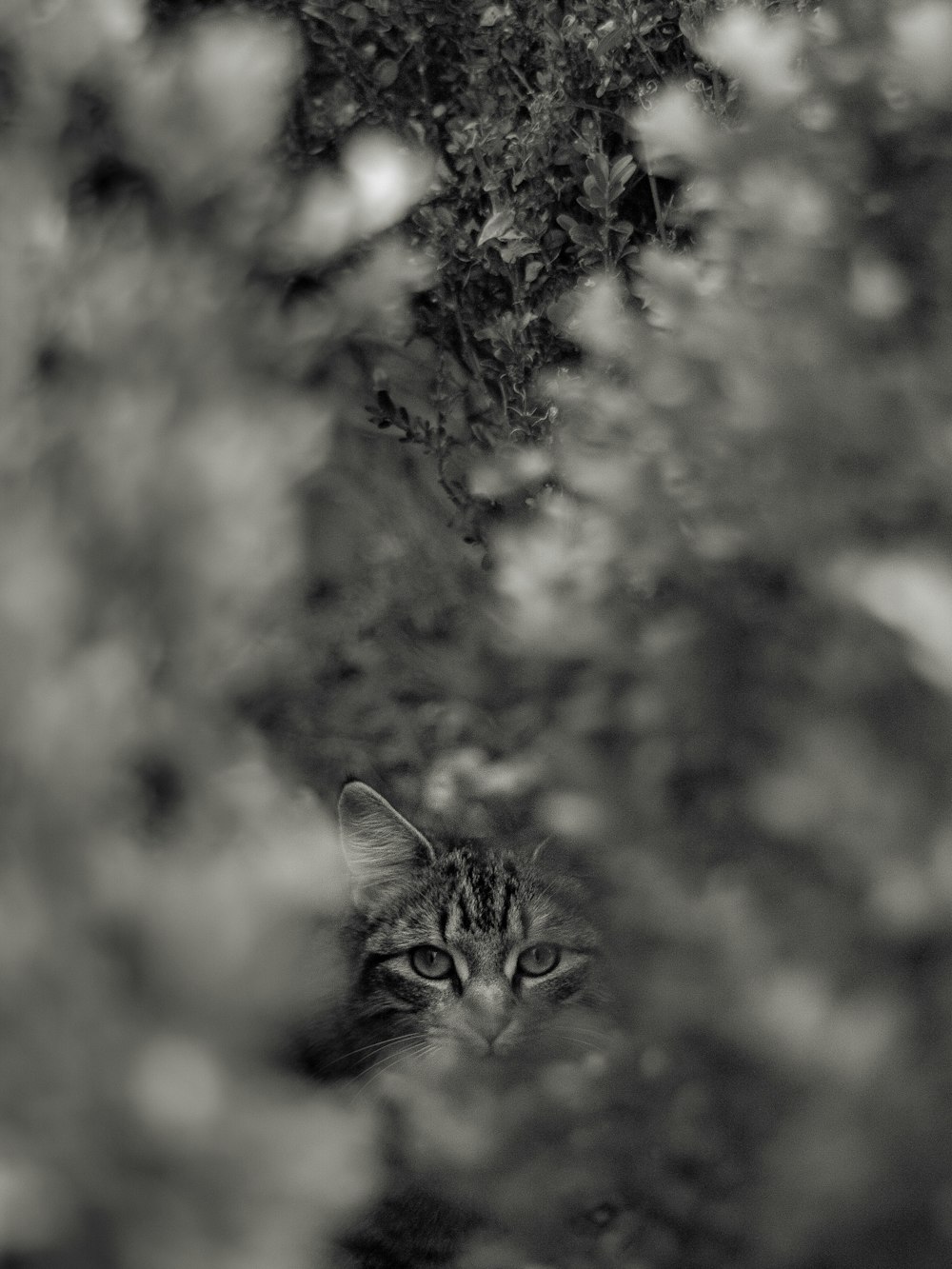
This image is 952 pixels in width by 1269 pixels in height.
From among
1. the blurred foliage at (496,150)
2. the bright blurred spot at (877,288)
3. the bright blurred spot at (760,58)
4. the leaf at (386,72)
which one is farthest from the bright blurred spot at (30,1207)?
the leaf at (386,72)

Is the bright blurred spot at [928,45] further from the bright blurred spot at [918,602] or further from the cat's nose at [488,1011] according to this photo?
the cat's nose at [488,1011]

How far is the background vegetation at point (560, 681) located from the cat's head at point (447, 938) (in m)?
0.89

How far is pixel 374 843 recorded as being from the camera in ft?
6.16

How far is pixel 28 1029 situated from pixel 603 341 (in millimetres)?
655

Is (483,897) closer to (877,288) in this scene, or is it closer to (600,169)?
(600,169)

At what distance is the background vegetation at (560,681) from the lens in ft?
1.35

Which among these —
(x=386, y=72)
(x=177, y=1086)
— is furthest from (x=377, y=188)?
(x=386, y=72)

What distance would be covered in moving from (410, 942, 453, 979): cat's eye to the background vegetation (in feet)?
3.19

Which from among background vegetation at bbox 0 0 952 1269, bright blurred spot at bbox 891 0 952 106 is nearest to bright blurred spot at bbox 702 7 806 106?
background vegetation at bbox 0 0 952 1269

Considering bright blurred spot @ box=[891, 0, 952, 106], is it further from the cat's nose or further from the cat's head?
the cat's nose

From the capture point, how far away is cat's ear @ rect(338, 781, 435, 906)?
1.81 metres

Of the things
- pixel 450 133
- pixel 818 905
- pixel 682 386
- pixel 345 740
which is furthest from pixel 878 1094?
pixel 450 133

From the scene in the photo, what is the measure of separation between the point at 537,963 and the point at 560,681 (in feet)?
3.51

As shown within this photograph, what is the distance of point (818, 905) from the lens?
1.75ft
